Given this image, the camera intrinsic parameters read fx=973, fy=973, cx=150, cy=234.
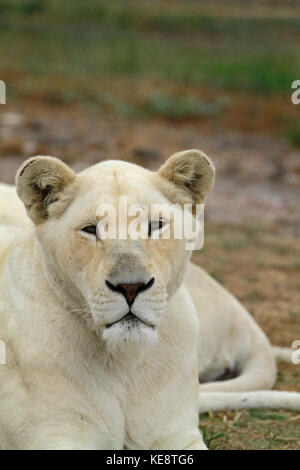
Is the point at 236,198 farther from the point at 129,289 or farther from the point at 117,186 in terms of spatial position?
the point at 129,289

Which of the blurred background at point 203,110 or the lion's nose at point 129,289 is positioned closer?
the lion's nose at point 129,289

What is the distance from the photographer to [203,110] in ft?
48.8

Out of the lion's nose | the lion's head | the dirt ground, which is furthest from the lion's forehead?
the dirt ground

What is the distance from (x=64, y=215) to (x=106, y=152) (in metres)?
9.11

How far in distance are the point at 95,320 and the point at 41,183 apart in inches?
23.1

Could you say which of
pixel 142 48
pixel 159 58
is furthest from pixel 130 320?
pixel 142 48

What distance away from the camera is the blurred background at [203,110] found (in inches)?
278

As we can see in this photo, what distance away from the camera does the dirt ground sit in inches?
186

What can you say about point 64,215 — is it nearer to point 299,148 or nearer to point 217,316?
point 217,316

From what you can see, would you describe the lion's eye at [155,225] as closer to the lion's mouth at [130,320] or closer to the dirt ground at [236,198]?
the lion's mouth at [130,320]

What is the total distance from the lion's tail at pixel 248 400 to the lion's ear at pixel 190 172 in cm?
137

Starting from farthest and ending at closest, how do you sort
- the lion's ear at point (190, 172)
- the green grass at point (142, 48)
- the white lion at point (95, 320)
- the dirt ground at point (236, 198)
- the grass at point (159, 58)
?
the green grass at point (142, 48)
the grass at point (159, 58)
the dirt ground at point (236, 198)
the lion's ear at point (190, 172)
the white lion at point (95, 320)

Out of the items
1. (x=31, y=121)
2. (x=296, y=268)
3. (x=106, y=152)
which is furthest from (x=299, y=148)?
(x=296, y=268)

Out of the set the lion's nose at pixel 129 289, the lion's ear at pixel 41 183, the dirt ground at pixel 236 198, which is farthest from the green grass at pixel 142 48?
the lion's nose at pixel 129 289
